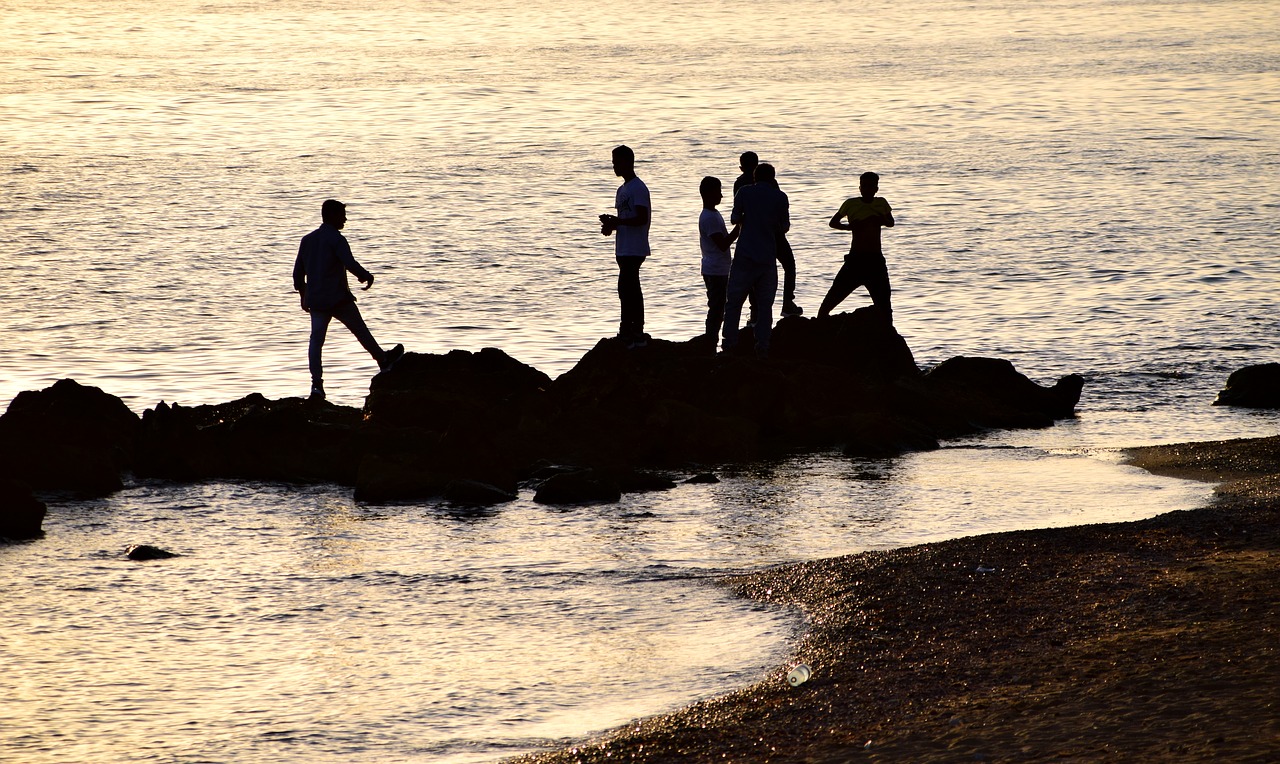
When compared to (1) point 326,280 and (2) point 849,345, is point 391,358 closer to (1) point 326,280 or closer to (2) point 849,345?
(1) point 326,280

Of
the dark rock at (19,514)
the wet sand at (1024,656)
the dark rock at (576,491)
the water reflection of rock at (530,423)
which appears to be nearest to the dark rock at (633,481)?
the water reflection of rock at (530,423)

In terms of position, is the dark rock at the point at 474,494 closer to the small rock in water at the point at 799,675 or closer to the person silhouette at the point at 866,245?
the small rock in water at the point at 799,675

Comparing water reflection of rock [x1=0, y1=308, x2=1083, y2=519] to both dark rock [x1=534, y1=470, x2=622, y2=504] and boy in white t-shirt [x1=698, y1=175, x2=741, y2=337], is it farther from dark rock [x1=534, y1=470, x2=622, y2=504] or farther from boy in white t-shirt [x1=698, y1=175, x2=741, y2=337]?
boy in white t-shirt [x1=698, y1=175, x2=741, y2=337]

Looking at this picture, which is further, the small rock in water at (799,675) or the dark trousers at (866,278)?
the dark trousers at (866,278)

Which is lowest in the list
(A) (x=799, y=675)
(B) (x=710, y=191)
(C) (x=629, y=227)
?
(A) (x=799, y=675)

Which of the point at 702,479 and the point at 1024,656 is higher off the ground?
the point at 702,479

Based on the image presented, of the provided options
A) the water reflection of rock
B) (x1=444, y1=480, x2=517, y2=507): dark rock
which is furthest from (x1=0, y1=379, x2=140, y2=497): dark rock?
(x1=444, y1=480, x2=517, y2=507): dark rock

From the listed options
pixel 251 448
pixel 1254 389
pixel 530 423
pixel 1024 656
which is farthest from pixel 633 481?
pixel 1254 389

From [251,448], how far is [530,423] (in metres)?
2.18

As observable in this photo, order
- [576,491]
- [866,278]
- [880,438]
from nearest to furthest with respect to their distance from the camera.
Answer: [576,491]
[880,438]
[866,278]

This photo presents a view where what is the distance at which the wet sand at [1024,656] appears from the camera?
6113mm

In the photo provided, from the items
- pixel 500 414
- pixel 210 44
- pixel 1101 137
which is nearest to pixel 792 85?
pixel 1101 137

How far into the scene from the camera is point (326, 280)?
13.9m

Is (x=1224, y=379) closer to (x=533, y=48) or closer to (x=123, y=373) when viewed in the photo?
(x=123, y=373)
